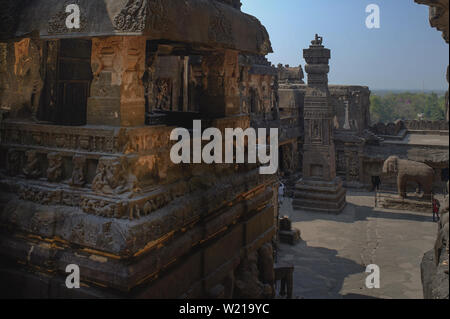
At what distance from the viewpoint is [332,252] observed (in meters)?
11.5

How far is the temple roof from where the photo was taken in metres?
3.47

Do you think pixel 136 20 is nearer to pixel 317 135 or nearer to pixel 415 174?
pixel 317 135

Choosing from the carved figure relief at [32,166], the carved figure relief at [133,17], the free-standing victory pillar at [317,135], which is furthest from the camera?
the free-standing victory pillar at [317,135]

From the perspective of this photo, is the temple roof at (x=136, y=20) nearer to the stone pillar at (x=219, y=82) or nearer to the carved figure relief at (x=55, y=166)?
the stone pillar at (x=219, y=82)

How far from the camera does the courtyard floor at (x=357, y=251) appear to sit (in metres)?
8.83

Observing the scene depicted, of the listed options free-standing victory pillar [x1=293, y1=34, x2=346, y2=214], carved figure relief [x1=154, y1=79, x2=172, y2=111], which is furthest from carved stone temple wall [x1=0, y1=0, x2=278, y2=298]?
free-standing victory pillar [x1=293, y1=34, x2=346, y2=214]

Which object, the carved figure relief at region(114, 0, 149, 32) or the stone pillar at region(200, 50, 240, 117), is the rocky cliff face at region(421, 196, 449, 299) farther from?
the stone pillar at region(200, 50, 240, 117)

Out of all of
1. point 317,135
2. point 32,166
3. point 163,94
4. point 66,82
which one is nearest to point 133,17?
point 32,166

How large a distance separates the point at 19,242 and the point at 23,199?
0.45 metres

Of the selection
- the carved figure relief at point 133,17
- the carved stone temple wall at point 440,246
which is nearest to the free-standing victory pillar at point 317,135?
the carved stone temple wall at point 440,246

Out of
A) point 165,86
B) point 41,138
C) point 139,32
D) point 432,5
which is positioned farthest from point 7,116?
point 165,86

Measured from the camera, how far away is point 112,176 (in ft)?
11.5

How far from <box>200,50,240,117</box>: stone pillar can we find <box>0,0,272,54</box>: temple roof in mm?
434

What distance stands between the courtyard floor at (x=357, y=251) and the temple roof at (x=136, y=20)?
16.2 ft
